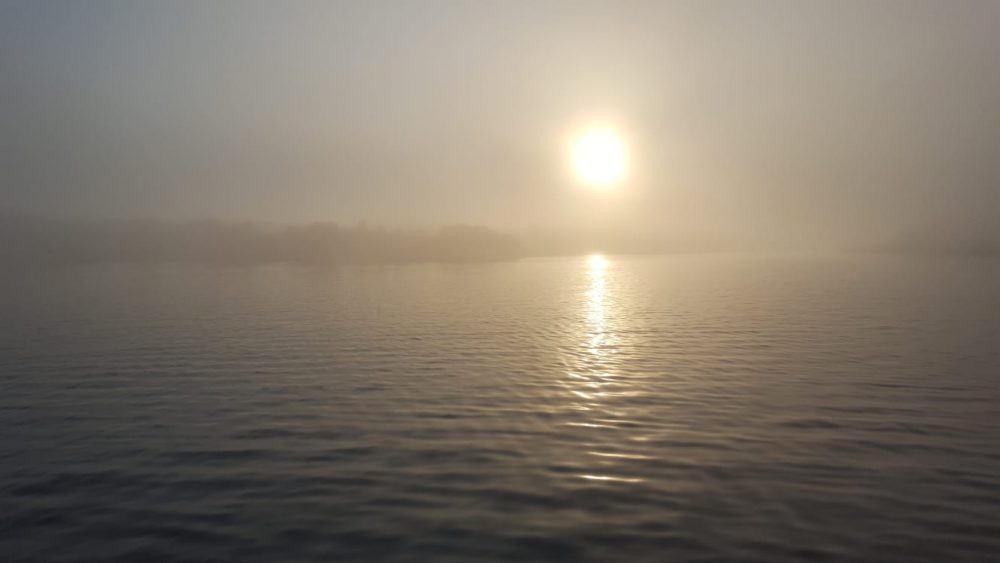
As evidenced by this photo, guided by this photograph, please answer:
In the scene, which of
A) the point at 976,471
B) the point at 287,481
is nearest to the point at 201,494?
the point at 287,481

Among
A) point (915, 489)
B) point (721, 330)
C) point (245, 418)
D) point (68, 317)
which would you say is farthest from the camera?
point (68, 317)

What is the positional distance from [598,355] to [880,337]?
23.3 meters

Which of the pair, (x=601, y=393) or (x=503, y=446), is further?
(x=601, y=393)

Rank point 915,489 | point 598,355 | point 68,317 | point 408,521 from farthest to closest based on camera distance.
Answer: point 68,317
point 598,355
point 915,489
point 408,521

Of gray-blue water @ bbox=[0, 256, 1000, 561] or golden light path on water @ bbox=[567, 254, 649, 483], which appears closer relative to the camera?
gray-blue water @ bbox=[0, 256, 1000, 561]

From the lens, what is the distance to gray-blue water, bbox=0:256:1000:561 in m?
13.8

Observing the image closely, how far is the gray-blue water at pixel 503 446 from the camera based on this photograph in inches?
544

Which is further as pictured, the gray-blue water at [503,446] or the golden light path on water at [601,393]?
the golden light path on water at [601,393]

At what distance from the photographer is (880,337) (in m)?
43.7

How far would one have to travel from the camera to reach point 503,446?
20.4m

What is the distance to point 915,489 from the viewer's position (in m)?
16.2

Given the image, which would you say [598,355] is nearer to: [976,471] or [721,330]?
[721,330]

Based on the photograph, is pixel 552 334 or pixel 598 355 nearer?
pixel 598 355

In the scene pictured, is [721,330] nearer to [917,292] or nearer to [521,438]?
[521,438]
